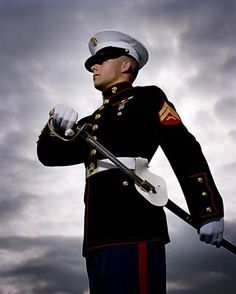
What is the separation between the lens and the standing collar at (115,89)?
446 cm

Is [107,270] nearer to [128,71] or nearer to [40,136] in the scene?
[40,136]

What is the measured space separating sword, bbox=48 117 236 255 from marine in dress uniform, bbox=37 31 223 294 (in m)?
0.08

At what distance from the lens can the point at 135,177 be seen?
155 inches

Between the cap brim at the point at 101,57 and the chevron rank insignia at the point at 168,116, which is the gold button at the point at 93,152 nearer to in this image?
the chevron rank insignia at the point at 168,116

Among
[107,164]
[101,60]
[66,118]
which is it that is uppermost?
[101,60]

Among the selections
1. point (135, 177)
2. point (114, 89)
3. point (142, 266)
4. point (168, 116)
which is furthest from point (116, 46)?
point (142, 266)

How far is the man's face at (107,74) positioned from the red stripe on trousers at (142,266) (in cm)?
138

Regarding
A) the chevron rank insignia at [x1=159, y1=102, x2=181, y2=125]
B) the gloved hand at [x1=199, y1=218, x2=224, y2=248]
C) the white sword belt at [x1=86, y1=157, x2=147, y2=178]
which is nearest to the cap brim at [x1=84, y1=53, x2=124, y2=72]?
the chevron rank insignia at [x1=159, y1=102, x2=181, y2=125]

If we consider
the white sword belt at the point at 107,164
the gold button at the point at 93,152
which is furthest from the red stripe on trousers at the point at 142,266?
the gold button at the point at 93,152

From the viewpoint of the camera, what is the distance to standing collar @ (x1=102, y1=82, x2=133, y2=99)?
446 cm

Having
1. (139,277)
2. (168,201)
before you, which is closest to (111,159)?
(168,201)

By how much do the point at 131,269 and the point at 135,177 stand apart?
24.9 inches

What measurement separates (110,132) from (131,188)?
1.59ft

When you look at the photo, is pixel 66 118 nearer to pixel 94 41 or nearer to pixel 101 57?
pixel 101 57
